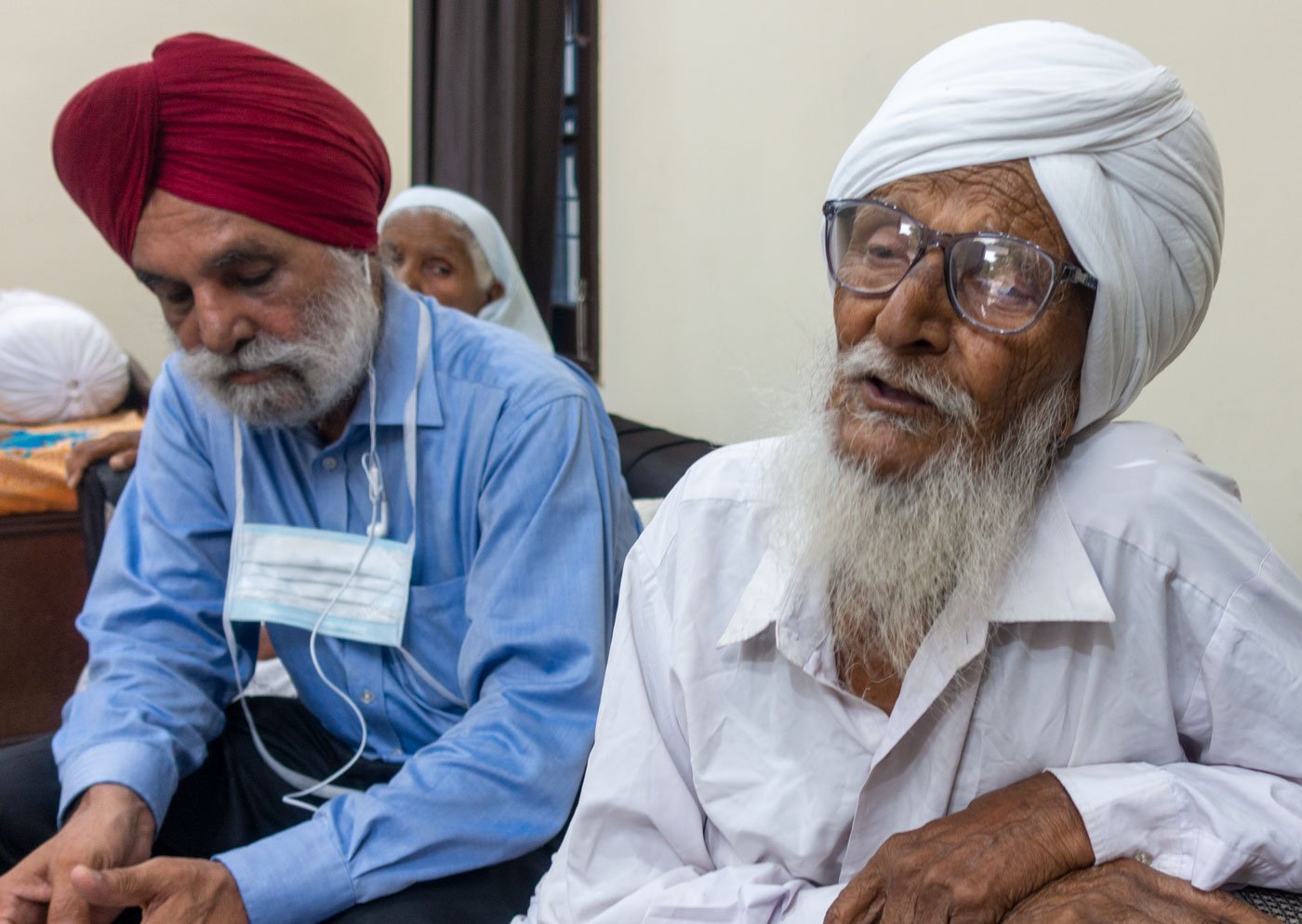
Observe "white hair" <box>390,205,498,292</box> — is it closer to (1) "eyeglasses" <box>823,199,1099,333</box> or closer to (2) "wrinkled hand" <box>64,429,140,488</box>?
(2) "wrinkled hand" <box>64,429,140,488</box>

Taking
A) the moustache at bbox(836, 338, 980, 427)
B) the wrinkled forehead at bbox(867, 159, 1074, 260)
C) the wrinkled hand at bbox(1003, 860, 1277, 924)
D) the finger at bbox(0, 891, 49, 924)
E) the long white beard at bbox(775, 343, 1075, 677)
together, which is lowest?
the finger at bbox(0, 891, 49, 924)

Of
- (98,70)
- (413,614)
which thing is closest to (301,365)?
(413,614)

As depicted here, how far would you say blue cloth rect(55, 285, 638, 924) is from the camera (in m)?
1.47

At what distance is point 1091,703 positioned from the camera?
3.56 feet

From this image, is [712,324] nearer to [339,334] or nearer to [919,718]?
[339,334]

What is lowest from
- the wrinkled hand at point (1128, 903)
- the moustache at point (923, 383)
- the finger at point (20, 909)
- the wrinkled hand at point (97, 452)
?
the finger at point (20, 909)

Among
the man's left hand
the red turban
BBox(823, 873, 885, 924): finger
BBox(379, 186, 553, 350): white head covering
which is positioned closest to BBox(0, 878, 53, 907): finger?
the man's left hand

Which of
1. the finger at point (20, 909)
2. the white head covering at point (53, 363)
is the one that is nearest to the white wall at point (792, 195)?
the finger at point (20, 909)

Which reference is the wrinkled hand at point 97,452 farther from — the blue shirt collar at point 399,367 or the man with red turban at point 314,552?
the blue shirt collar at point 399,367

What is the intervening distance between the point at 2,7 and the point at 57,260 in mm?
1056

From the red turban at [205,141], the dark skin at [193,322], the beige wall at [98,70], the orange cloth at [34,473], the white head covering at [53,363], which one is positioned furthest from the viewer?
the beige wall at [98,70]

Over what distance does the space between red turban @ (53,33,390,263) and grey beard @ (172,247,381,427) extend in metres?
0.15

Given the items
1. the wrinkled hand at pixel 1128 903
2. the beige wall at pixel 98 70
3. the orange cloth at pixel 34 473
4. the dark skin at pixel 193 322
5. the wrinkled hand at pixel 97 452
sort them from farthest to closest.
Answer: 1. the beige wall at pixel 98 70
2. the orange cloth at pixel 34 473
3. the wrinkled hand at pixel 97 452
4. the dark skin at pixel 193 322
5. the wrinkled hand at pixel 1128 903

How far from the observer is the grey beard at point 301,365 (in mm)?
1745
